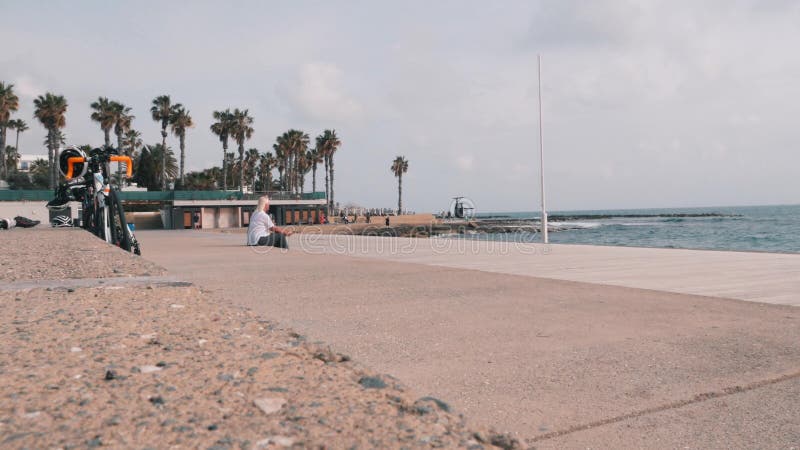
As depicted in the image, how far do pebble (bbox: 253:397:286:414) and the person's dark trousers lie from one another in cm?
1400

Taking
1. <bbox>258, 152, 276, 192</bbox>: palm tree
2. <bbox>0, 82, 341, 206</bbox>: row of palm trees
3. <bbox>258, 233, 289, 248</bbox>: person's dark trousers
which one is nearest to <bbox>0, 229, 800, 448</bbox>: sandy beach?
<bbox>258, 233, 289, 248</bbox>: person's dark trousers

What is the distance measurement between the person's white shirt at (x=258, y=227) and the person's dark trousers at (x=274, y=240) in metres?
0.10

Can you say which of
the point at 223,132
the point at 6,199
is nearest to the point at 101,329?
the point at 6,199

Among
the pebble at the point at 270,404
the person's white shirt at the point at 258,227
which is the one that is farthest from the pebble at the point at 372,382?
the person's white shirt at the point at 258,227

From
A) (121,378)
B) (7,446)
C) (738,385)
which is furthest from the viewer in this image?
(738,385)

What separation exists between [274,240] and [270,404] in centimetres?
1431

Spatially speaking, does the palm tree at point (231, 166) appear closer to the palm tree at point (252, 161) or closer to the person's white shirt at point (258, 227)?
the palm tree at point (252, 161)

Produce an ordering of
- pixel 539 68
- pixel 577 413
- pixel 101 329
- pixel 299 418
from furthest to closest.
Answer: pixel 539 68
pixel 101 329
pixel 577 413
pixel 299 418

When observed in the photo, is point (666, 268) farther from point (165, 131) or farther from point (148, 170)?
point (148, 170)

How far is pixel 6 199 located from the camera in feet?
167

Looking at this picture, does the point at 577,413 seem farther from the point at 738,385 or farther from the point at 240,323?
the point at 240,323

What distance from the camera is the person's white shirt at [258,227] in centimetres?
1536

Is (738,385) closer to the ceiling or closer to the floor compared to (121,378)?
closer to the floor

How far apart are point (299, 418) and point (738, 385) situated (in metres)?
2.74
